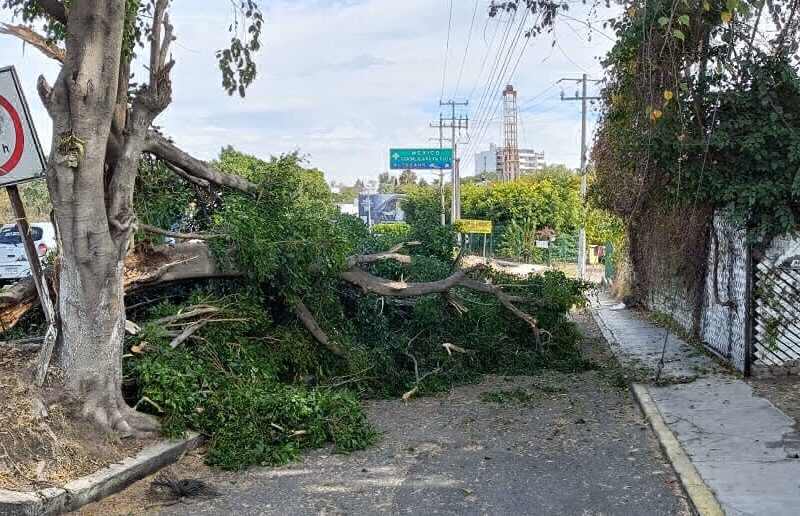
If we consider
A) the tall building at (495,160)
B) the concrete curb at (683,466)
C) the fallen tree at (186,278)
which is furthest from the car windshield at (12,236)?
the tall building at (495,160)

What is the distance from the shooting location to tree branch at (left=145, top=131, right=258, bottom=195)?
27.2 feet

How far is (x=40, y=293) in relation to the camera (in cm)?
616

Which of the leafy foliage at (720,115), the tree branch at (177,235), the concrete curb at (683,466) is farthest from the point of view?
the leafy foliage at (720,115)

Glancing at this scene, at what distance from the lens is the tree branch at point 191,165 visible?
829 cm

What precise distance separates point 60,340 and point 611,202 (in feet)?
32.9

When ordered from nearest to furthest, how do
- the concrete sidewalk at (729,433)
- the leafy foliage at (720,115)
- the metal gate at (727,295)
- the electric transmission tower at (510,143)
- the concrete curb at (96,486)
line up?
the concrete curb at (96,486) < the concrete sidewalk at (729,433) < the leafy foliage at (720,115) < the metal gate at (727,295) < the electric transmission tower at (510,143)

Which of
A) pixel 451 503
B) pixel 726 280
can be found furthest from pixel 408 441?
pixel 726 280

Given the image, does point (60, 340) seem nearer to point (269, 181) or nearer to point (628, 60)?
point (269, 181)

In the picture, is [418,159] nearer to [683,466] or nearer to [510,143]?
[683,466]

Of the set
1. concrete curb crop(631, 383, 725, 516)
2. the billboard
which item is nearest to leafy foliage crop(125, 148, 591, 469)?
concrete curb crop(631, 383, 725, 516)

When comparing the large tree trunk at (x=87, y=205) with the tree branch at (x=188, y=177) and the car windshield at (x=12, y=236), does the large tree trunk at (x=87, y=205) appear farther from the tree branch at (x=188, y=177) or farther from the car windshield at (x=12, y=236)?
the car windshield at (x=12, y=236)

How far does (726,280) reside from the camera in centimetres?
996

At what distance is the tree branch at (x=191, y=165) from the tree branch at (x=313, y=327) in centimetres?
166

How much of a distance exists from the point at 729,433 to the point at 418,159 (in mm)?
39097
